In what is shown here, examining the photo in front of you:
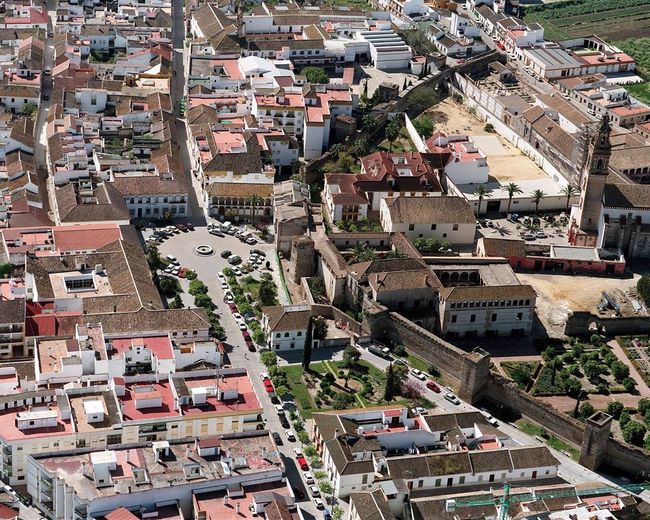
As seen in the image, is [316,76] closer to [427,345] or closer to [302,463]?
[427,345]

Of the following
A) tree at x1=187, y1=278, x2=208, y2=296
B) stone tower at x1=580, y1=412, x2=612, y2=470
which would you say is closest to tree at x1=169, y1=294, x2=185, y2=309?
tree at x1=187, y1=278, x2=208, y2=296

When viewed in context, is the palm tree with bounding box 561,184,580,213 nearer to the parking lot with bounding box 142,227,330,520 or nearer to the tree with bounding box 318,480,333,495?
the parking lot with bounding box 142,227,330,520

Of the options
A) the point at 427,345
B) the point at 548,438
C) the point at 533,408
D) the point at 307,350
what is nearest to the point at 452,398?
the point at 427,345

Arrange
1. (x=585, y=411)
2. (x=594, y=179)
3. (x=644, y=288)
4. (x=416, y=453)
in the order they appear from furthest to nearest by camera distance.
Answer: (x=594, y=179), (x=644, y=288), (x=585, y=411), (x=416, y=453)

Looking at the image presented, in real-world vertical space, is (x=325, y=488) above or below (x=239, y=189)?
below

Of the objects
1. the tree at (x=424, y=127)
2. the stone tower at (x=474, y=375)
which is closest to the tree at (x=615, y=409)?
the stone tower at (x=474, y=375)

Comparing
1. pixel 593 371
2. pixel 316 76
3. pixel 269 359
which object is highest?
pixel 316 76

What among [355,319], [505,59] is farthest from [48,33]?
[355,319]

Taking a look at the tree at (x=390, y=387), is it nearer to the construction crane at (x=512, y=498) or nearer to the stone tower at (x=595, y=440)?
the construction crane at (x=512, y=498)
